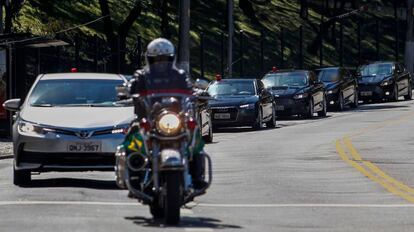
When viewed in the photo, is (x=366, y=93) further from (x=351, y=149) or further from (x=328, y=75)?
(x=351, y=149)

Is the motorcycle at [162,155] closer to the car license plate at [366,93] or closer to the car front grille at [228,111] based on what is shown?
the car front grille at [228,111]

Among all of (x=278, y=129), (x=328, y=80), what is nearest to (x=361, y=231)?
(x=278, y=129)

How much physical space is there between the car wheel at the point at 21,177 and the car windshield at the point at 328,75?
95.0 feet

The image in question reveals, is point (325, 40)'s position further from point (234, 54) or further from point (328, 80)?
point (328, 80)

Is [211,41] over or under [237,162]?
over

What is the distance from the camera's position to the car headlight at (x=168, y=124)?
1213 cm

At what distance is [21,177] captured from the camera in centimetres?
1711

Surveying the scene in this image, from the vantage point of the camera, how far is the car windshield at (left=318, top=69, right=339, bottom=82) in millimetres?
45344

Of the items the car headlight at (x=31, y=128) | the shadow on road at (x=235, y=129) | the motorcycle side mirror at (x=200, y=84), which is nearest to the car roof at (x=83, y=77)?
the car headlight at (x=31, y=128)

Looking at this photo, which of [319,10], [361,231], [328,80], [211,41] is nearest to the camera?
[361,231]

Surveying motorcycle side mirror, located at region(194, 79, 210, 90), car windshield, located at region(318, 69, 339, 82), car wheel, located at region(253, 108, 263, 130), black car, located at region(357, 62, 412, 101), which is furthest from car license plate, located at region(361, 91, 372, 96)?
motorcycle side mirror, located at region(194, 79, 210, 90)

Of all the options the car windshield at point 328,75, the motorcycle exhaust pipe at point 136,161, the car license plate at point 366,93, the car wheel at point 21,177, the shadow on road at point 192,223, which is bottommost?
the shadow on road at point 192,223

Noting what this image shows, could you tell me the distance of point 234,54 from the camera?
5831cm

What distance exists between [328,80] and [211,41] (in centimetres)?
1273
